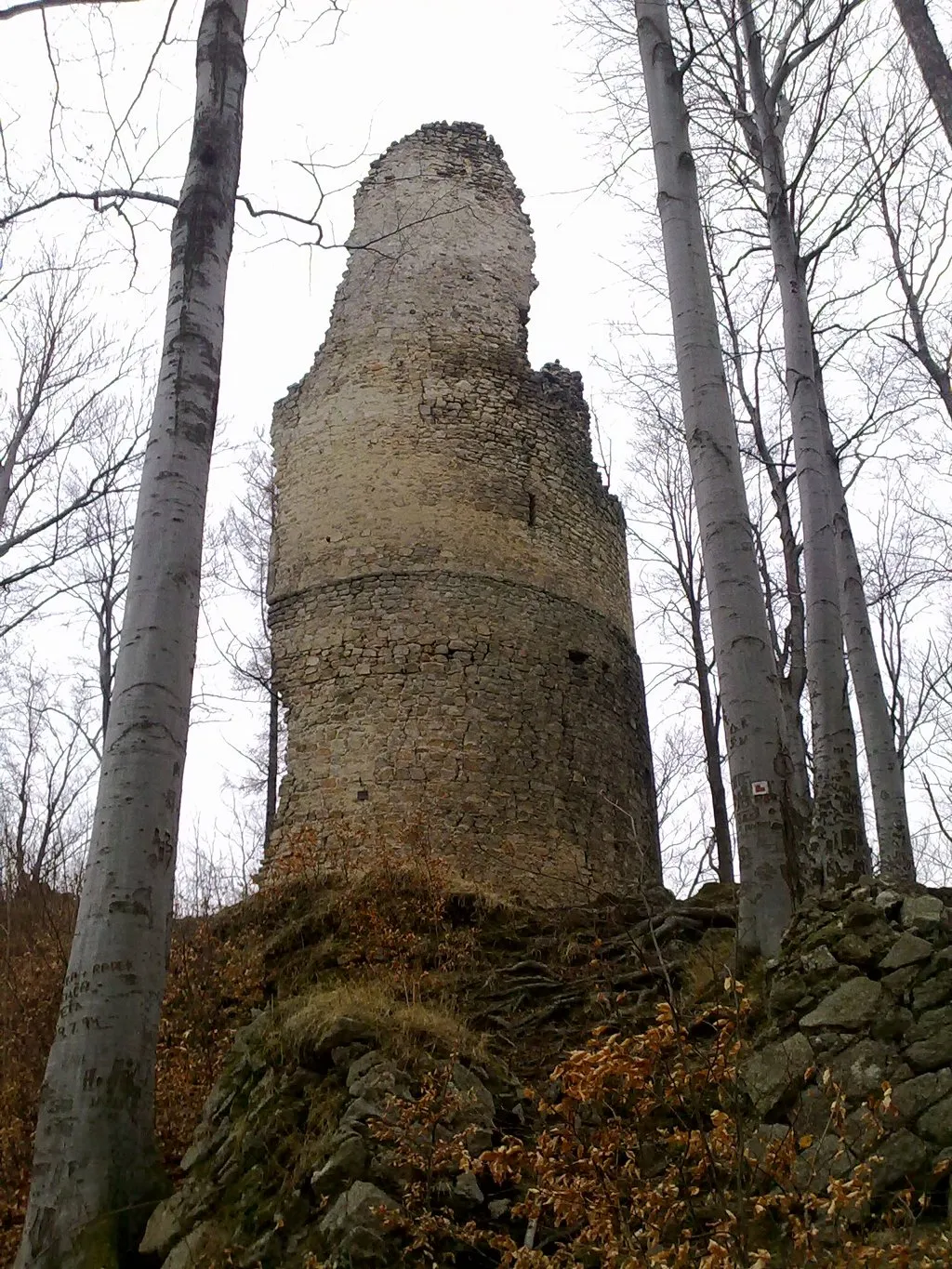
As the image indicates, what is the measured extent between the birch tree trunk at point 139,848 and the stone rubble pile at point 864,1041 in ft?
7.51

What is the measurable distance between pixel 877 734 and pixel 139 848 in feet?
18.6

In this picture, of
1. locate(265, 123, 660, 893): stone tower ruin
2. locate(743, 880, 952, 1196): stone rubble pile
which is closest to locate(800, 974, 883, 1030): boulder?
locate(743, 880, 952, 1196): stone rubble pile

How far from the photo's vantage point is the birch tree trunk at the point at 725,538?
4797mm

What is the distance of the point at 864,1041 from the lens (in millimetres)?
3553

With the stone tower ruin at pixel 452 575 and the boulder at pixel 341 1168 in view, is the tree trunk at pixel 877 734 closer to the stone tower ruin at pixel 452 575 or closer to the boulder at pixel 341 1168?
the stone tower ruin at pixel 452 575

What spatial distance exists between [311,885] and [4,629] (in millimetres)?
6873

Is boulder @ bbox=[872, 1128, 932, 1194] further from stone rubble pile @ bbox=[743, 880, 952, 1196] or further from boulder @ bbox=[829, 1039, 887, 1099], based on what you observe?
boulder @ bbox=[829, 1039, 887, 1099]

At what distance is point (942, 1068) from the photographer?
329 centimetres

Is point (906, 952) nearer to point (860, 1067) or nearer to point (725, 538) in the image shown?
point (860, 1067)

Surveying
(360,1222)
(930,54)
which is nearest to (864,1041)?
(360,1222)

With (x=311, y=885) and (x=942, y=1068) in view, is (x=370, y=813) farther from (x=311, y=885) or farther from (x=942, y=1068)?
(x=942, y=1068)

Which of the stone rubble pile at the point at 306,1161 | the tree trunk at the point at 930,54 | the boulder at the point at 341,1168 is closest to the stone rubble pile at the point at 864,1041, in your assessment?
the stone rubble pile at the point at 306,1161

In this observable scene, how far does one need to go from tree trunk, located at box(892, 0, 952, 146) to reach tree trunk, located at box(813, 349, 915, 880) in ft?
8.63

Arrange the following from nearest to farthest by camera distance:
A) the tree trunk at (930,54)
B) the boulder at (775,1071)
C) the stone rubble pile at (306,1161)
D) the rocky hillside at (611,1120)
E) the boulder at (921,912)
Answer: the rocky hillside at (611,1120), the boulder at (775,1071), the stone rubble pile at (306,1161), the boulder at (921,912), the tree trunk at (930,54)
